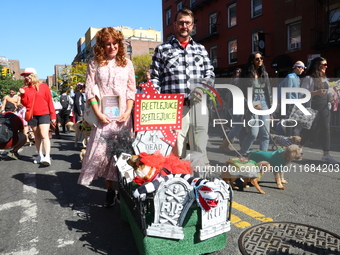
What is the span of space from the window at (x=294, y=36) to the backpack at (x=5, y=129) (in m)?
16.5

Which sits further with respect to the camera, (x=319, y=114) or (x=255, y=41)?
(x=255, y=41)

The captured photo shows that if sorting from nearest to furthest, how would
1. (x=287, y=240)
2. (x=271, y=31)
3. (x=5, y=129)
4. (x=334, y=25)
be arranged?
(x=287, y=240) < (x=5, y=129) < (x=334, y=25) < (x=271, y=31)

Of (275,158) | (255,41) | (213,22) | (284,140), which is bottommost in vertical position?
(275,158)

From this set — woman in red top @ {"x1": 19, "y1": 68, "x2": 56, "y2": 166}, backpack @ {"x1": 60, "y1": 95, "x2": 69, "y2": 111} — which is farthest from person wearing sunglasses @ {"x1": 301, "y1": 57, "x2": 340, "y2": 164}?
backpack @ {"x1": 60, "y1": 95, "x2": 69, "y2": 111}

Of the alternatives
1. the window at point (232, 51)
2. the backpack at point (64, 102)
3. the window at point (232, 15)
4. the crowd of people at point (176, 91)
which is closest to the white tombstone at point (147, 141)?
the crowd of people at point (176, 91)

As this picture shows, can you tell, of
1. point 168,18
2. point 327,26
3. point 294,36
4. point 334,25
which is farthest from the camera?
point 168,18

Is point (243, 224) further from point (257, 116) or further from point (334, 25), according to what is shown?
point (334, 25)

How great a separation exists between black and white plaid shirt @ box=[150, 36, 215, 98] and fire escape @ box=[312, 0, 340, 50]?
14572 millimetres

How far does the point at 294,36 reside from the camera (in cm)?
1811

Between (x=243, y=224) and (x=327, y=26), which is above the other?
(x=327, y=26)

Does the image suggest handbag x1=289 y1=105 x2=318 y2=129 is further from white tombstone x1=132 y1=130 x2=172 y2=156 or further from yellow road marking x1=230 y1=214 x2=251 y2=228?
white tombstone x1=132 y1=130 x2=172 y2=156

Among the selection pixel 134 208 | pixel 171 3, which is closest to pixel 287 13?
pixel 171 3

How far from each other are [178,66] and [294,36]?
17195 mm

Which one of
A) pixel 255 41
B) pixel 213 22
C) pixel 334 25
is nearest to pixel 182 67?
pixel 334 25
